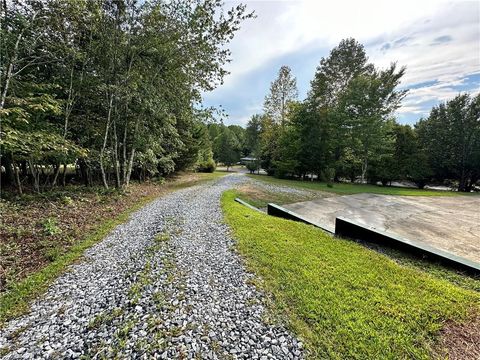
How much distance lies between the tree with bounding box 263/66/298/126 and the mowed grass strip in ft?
66.0

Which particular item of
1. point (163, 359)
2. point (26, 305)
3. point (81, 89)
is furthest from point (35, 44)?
point (163, 359)

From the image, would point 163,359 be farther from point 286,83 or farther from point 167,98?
point 286,83

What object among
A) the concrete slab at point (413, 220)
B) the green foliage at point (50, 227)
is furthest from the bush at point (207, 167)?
the green foliage at point (50, 227)

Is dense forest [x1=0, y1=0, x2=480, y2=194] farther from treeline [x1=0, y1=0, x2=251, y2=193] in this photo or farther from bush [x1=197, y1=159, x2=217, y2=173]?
bush [x1=197, y1=159, x2=217, y2=173]

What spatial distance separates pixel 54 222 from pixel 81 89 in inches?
219

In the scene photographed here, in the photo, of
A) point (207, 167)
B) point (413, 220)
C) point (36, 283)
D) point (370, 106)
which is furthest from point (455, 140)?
point (36, 283)

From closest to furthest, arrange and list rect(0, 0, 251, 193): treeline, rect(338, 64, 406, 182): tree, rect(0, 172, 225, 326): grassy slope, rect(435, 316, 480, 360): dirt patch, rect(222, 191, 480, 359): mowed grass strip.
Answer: rect(435, 316, 480, 360): dirt patch, rect(222, 191, 480, 359): mowed grass strip, rect(0, 172, 225, 326): grassy slope, rect(0, 0, 251, 193): treeline, rect(338, 64, 406, 182): tree

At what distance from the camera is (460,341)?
2.09 metres

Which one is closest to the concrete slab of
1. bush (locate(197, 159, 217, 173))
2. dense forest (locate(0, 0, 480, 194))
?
dense forest (locate(0, 0, 480, 194))

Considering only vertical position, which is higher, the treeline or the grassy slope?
the treeline

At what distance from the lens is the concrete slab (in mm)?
4898

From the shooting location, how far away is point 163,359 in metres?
1.89

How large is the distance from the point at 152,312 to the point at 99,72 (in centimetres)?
925

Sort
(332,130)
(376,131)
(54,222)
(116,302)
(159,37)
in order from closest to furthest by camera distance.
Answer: (116,302), (54,222), (159,37), (376,131), (332,130)
